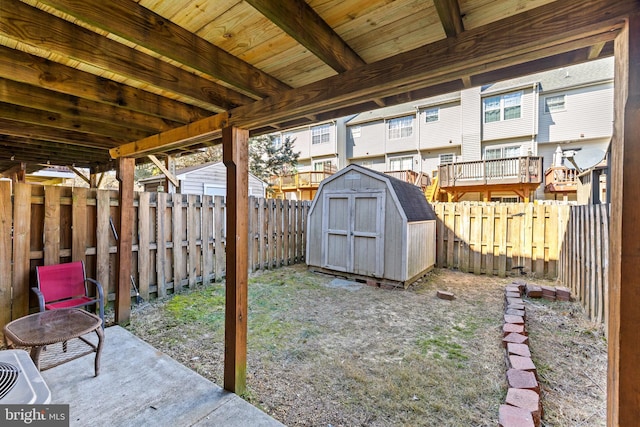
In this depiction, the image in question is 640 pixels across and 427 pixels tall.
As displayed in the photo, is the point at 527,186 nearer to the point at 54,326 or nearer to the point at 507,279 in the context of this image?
the point at 507,279

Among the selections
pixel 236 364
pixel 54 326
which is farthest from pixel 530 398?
pixel 54 326

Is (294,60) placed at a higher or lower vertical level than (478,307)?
higher

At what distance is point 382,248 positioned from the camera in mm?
5328

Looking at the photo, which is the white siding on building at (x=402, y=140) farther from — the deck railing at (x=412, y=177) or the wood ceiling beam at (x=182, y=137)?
the wood ceiling beam at (x=182, y=137)

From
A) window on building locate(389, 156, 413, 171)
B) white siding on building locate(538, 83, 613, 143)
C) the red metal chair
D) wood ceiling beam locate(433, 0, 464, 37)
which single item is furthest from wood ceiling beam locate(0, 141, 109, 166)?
white siding on building locate(538, 83, 613, 143)

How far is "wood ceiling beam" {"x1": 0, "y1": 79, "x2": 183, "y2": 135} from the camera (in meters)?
2.21

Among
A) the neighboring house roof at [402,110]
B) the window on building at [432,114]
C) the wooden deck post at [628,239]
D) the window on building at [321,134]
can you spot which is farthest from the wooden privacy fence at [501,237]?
the window on building at [321,134]

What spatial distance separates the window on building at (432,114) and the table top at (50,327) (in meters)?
14.5

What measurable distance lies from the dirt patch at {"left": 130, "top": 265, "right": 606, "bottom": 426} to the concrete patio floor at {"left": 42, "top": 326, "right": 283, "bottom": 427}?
182 mm

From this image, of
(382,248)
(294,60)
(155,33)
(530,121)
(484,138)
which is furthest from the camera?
(484,138)

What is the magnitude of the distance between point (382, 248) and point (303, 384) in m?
3.30

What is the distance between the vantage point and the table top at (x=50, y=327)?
7.03 ft

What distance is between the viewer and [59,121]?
2812mm

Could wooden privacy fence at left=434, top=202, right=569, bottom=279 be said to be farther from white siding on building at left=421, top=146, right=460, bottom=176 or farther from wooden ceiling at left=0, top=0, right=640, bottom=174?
white siding on building at left=421, top=146, right=460, bottom=176
